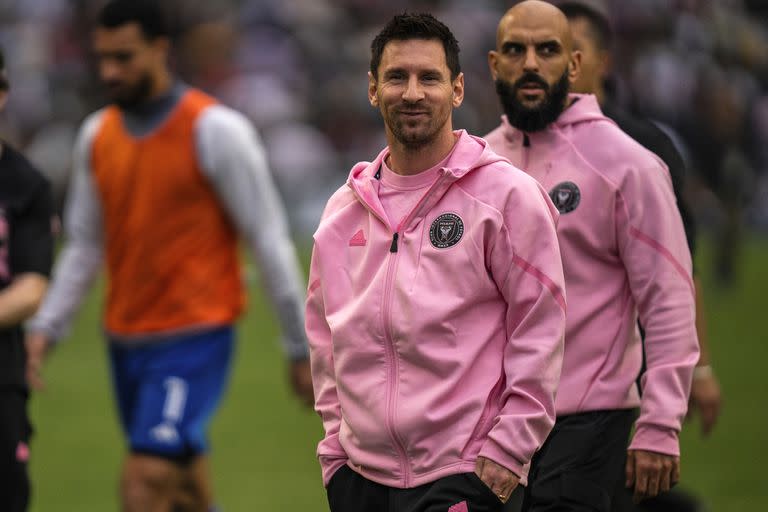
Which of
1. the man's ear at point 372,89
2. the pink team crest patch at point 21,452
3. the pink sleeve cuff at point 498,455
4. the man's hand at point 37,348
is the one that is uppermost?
the man's ear at point 372,89

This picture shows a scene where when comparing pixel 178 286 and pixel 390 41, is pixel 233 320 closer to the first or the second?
pixel 178 286

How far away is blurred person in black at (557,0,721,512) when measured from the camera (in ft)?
18.4

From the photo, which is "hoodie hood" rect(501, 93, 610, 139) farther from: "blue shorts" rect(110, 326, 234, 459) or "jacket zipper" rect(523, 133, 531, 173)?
"blue shorts" rect(110, 326, 234, 459)

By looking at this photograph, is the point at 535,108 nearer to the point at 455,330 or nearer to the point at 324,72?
the point at 455,330

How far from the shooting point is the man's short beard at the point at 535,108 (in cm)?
534

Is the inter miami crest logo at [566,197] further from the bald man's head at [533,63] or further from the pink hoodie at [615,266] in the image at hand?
the bald man's head at [533,63]

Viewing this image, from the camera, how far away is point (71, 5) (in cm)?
2553

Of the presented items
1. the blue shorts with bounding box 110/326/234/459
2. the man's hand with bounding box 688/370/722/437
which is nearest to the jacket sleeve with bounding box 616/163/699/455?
the man's hand with bounding box 688/370/722/437

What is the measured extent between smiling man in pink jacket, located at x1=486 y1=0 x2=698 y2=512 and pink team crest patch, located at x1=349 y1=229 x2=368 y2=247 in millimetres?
967

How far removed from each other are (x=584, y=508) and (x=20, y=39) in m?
21.2

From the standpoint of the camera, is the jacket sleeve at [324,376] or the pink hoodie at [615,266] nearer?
the jacket sleeve at [324,376]

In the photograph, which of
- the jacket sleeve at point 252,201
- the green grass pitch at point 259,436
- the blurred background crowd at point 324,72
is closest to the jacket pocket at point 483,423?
the jacket sleeve at point 252,201

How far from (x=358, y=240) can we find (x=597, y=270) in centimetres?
107

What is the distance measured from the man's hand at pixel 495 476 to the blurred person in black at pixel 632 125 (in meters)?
1.26
